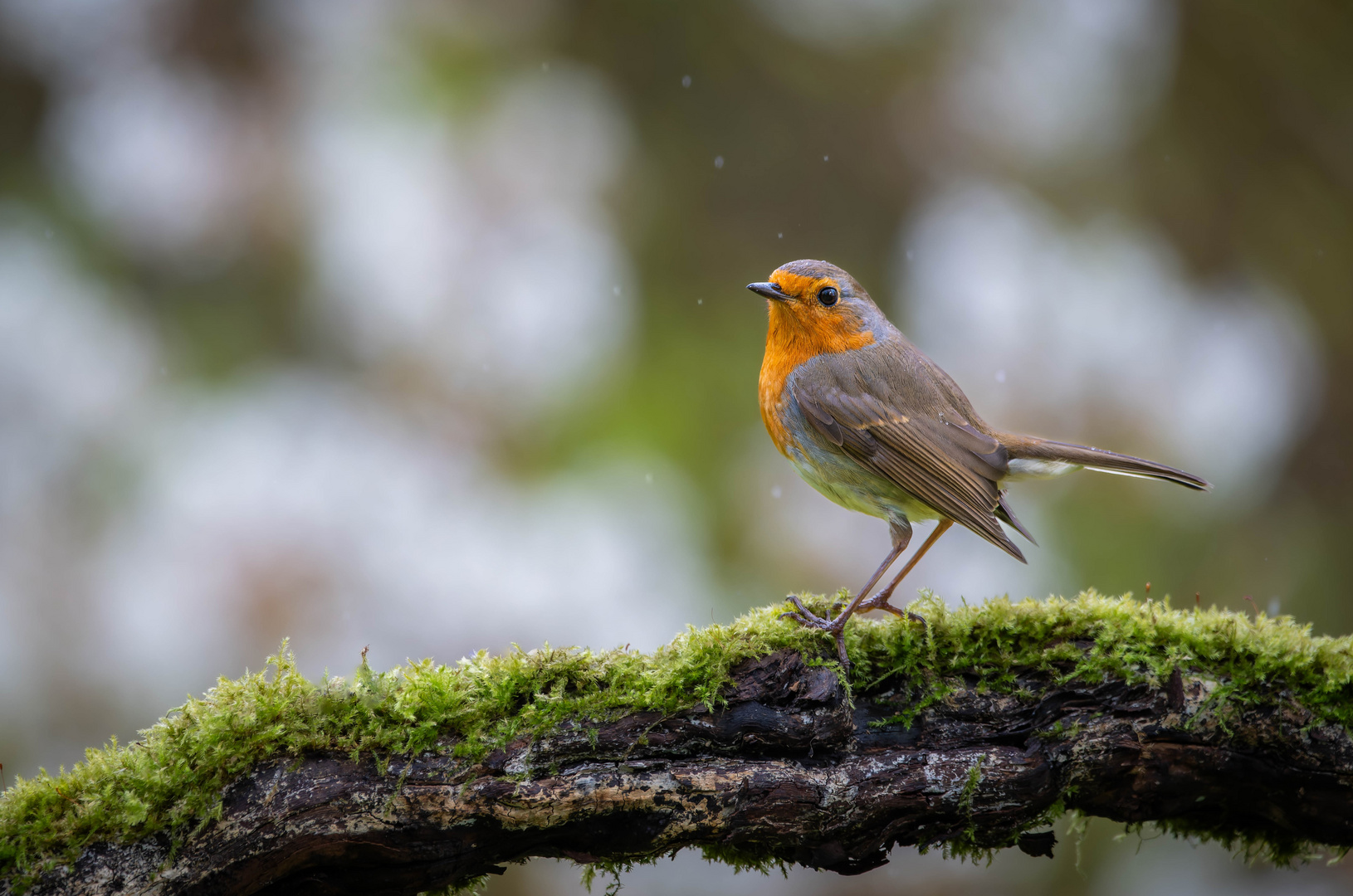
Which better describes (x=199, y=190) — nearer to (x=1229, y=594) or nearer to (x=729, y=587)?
(x=729, y=587)

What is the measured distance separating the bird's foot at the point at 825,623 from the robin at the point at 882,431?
8.4 inches

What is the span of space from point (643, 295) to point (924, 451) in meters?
4.60

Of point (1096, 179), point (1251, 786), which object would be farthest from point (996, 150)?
point (1251, 786)

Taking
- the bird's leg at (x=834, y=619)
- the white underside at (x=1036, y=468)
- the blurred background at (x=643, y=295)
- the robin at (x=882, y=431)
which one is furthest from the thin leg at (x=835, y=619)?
the blurred background at (x=643, y=295)

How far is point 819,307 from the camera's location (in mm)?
3596

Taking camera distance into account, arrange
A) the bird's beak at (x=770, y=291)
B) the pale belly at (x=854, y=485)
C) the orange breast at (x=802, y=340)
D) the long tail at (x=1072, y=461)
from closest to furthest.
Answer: the long tail at (x=1072, y=461)
the pale belly at (x=854, y=485)
the bird's beak at (x=770, y=291)
the orange breast at (x=802, y=340)

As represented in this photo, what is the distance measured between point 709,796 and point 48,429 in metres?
6.21

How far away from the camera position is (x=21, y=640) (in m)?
6.22

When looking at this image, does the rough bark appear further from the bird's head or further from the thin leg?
the bird's head

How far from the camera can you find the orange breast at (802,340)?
3.59 metres

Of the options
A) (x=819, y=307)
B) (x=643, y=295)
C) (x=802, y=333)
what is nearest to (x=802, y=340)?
(x=802, y=333)

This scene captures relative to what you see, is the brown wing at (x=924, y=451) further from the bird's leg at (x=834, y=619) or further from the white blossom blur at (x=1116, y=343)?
the white blossom blur at (x=1116, y=343)

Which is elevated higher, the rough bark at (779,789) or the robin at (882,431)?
the robin at (882,431)

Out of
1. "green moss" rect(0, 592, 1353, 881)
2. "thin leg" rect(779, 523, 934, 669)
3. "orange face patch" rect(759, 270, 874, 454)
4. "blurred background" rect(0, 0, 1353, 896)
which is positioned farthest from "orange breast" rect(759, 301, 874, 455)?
"blurred background" rect(0, 0, 1353, 896)
